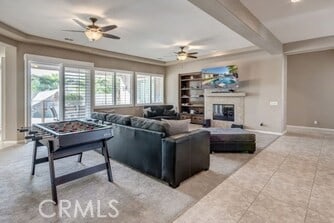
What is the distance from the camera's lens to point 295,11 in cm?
402

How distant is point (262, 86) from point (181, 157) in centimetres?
551

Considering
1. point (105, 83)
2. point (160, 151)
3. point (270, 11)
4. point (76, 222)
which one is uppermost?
point (270, 11)

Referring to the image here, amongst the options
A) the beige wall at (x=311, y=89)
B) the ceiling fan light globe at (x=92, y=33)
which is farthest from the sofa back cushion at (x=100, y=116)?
the beige wall at (x=311, y=89)

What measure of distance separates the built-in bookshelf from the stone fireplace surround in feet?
1.84

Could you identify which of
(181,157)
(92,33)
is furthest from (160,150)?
(92,33)

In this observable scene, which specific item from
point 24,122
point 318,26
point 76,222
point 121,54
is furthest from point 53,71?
point 318,26

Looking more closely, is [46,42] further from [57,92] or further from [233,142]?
[233,142]

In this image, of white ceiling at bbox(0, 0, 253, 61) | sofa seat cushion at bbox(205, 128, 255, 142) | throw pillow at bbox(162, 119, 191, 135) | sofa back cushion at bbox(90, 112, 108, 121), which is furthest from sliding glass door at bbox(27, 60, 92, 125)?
sofa seat cushion at bbox(205, 128, 255, 142)

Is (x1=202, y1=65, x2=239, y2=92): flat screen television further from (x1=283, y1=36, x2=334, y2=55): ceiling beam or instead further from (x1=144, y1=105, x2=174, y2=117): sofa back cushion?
(x1=144, y1=105, x2=174, y2=117): sofa back cushion

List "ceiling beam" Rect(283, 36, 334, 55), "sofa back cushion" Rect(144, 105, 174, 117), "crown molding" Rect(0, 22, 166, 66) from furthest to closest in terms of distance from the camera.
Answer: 1. "sofa back cushion" Rect(144, 105, 174, 117)
2. "ceiling beam" Rect(283, 36, 334, 55)
3. "crown molding" Rect(0, 22, 166, 66)

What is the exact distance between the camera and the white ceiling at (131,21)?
370 cm

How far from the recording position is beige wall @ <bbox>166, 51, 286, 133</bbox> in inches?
273

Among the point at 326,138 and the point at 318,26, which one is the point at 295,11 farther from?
the point at 326,138

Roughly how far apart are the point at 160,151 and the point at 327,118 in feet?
24.1
